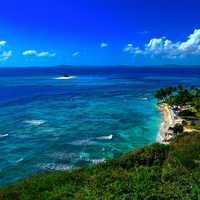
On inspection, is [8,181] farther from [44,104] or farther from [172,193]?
[44,104]

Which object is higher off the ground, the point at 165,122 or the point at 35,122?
the point at 35,122

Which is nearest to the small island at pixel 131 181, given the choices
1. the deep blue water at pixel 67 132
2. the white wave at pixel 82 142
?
the deep blue water at pixel 67 132

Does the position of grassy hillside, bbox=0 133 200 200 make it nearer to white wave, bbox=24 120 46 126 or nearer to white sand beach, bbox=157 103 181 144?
white sand beach, bbox=157 103 181 144

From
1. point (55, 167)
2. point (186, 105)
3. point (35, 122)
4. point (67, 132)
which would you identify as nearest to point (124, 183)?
point (55, 167)

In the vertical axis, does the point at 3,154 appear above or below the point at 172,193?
below

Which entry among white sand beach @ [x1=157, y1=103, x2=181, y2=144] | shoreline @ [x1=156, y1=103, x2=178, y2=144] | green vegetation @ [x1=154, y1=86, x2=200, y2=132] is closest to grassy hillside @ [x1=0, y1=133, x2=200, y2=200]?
shoreline @ [x1=156, y1=103, x2=178, y2=144]

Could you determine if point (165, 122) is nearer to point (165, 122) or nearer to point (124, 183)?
point (165, 122)

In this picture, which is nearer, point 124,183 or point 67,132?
point 124,183

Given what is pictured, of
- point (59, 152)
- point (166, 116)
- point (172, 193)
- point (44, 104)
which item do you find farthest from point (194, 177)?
point (44, 104)
